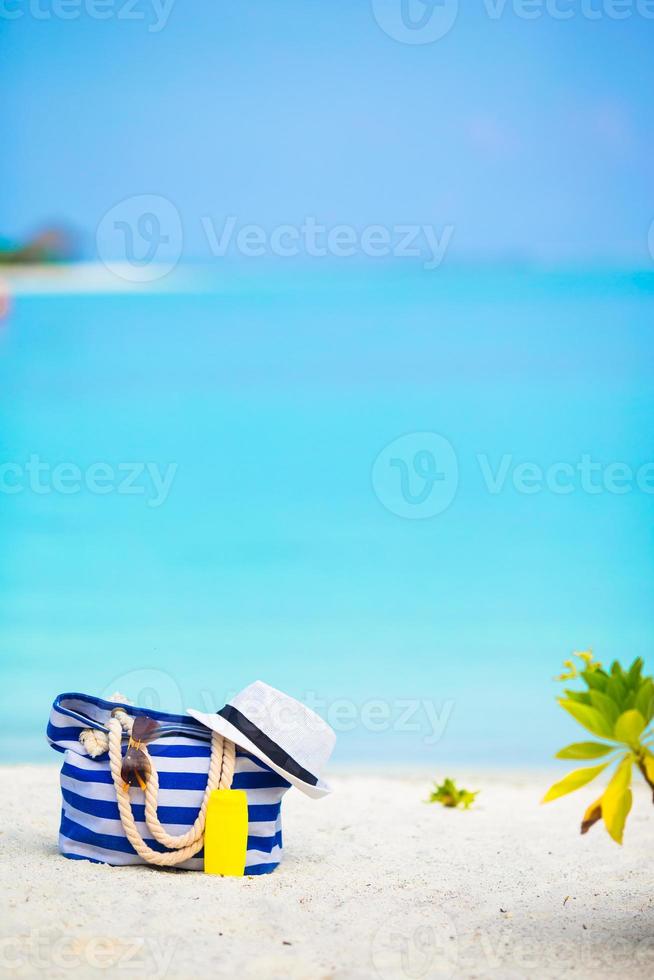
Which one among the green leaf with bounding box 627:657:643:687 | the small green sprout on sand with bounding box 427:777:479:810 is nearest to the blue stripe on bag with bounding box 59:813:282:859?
the green leaf with bounding box 627:657:643:687

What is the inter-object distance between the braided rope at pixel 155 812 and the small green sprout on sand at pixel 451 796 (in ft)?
3.91

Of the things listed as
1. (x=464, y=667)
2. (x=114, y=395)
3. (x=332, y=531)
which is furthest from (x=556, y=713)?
(x=114, y=395)

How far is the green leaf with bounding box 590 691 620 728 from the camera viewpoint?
1460 millimetres

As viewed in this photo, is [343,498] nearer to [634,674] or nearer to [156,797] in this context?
[156,797]

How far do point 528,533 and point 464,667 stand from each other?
611 mm

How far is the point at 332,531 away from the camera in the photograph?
14.2ft

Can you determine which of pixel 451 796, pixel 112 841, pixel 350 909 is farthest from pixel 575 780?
pixel 451 796

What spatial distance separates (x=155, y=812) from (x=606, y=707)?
0.87 metres

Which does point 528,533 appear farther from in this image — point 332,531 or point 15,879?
point 15,879

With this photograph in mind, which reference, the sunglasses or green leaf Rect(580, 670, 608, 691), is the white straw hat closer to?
the sunglasses

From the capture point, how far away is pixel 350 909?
1766 millimetres

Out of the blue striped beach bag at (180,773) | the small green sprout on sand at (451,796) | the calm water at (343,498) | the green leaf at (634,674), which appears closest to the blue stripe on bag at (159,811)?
the blue striped beach bag at (180,773)

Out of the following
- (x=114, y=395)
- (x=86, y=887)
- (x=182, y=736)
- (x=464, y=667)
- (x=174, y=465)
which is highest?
(x=114, y=395)

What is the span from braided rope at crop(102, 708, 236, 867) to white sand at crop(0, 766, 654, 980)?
38 mm
